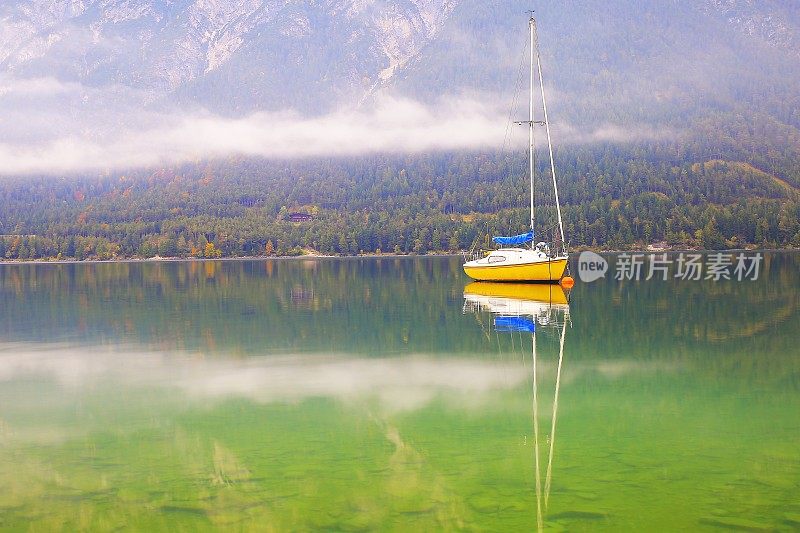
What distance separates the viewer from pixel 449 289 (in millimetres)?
62312

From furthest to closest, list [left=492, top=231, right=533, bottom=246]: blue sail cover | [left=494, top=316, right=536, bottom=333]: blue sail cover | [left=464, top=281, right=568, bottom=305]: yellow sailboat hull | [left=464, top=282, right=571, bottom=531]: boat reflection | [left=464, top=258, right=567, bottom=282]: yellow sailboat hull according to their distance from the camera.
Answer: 1. [left=492, top=231, right=533, bottom=246]: blue sail cover
2. [left=464, top=258, right=567, bottom=282]: yellow sailboat hull
3. [left=464, top=281, right=568, bottom=305]: yellow sailboat hull
4. [left=494, top=316, right=536, bottom=333]: blue sail cover
5. [left=464, top=282, right=571, bottom=531]: boat reflection

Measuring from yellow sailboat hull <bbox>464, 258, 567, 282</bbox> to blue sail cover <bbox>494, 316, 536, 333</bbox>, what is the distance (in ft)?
67.4

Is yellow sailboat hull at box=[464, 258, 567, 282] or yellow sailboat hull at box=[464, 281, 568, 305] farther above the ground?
yellow sailboat hull at box=[464, 258, 567, 282]

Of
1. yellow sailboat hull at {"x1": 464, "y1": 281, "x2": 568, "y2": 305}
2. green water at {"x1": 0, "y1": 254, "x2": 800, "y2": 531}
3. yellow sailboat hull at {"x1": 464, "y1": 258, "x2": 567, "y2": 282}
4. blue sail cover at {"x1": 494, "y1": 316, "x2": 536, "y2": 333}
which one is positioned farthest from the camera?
yellow sailboat hull at {"x1": 464, "y1": 258, "x2": 567, "y2": 282}

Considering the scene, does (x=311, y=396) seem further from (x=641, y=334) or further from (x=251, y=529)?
(x=641, y=334)

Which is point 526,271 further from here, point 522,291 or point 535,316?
point 535,316

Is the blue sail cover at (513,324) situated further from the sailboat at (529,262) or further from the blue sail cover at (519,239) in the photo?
the blue sail cover at (519,239)

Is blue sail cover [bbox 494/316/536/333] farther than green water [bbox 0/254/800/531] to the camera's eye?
Yes

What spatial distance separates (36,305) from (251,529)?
4575 centimetres

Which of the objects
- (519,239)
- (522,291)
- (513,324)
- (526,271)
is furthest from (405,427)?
(519,239)

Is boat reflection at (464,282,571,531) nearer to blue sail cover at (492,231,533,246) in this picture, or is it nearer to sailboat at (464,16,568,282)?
sailboat at (464,16,568,282)

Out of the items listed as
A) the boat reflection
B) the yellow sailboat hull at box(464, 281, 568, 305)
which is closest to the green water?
the boat reflection

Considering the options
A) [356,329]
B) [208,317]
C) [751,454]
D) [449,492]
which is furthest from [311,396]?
[208,317]

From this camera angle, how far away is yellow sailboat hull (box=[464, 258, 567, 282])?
60.0 meters
